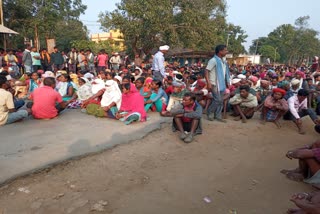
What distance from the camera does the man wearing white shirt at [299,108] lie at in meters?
5.91

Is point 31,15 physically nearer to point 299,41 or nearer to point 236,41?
point 236,41

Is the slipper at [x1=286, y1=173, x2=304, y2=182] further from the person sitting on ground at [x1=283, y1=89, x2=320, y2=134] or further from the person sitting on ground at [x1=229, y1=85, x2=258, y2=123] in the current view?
the person sitting on ground at [x1=229, y1=85, x2=258, y2=123]

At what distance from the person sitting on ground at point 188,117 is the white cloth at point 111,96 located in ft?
5.19

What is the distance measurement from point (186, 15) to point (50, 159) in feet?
53.4

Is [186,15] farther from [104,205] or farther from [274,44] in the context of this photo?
[274,44]

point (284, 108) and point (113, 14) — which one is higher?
point (113, 14)

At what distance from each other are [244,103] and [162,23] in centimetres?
1230

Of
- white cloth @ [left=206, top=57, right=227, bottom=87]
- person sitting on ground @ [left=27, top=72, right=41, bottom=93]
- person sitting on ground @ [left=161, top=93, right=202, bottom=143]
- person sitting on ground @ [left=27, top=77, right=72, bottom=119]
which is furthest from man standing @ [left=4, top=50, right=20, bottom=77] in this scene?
person sitting on ground @ [left=161, top=93, right=202, bottom=143]

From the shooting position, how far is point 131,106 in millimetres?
5832

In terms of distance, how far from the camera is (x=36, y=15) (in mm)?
20750

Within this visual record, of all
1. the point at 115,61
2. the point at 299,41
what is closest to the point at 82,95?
the point at 115,61

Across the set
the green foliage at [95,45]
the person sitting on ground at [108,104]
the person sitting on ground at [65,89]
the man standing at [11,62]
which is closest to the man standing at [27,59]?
the man standing at [11,62]

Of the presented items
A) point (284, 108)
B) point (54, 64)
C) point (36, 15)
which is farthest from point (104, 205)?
point (36, 15)

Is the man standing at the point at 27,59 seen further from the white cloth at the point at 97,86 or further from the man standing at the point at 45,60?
the white cloth at the point at 97,86
